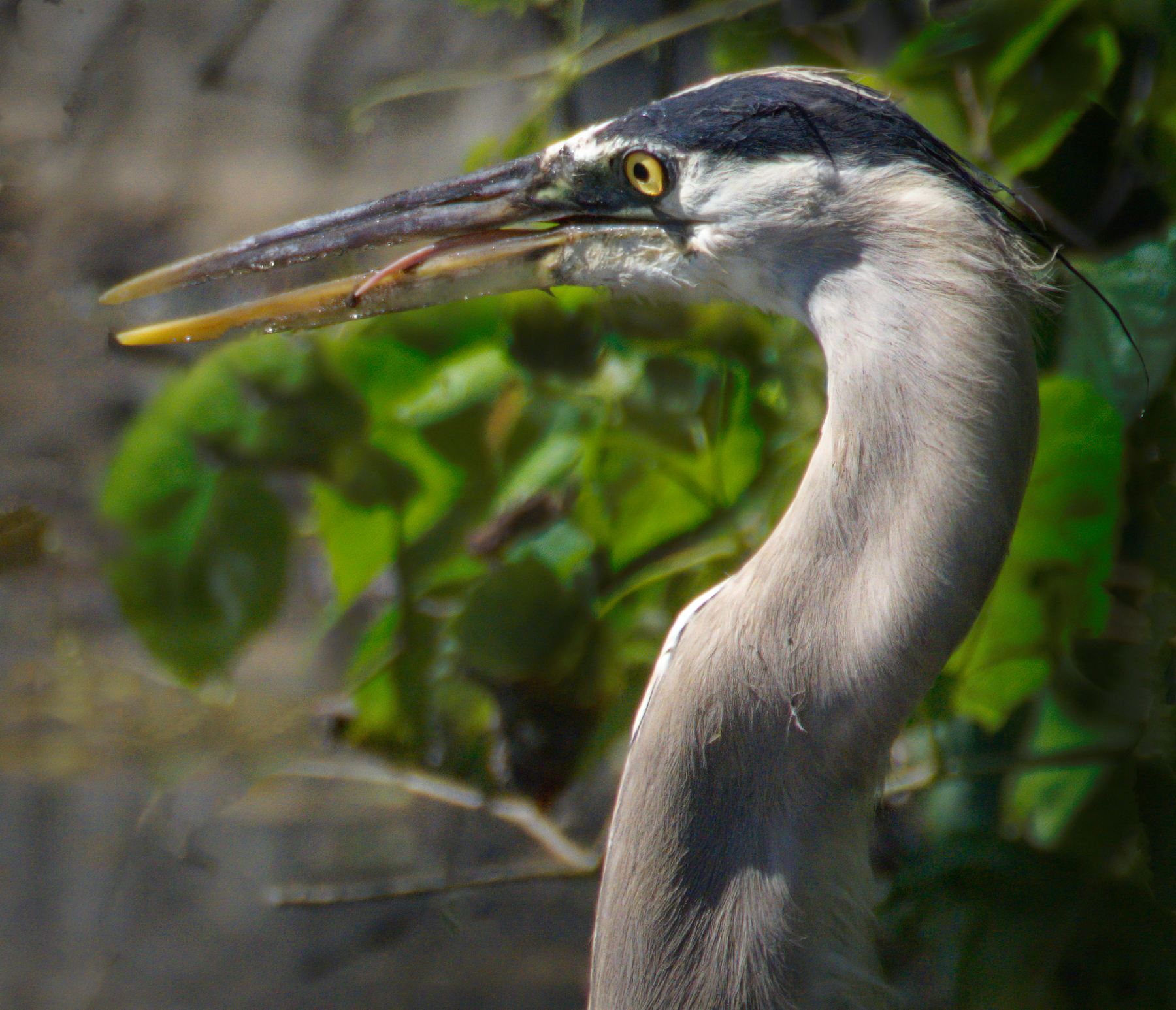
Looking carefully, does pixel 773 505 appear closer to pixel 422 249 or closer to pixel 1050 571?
pixel 1050 571

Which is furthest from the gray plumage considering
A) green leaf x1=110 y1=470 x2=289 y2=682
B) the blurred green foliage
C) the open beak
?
green leaf x1=110 y1=470 x2=289 y2=682

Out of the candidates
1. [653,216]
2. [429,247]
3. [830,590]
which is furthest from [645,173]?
[830,590]

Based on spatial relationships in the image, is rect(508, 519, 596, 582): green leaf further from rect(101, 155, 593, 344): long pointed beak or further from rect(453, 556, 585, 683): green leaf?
rect(101, 155, 593, 344): long pointed beak

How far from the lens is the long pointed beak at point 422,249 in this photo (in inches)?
24.9

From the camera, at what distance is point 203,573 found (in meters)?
0.93

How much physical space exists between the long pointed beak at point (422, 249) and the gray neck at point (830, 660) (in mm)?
208

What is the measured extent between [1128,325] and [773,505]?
326 mm

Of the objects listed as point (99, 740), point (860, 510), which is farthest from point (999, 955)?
point (99, 740)

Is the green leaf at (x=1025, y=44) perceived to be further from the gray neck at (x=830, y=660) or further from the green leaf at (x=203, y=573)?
the green leaf at (x=203, y=573)

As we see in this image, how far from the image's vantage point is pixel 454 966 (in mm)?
1329

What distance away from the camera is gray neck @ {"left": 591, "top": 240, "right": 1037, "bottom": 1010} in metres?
0.48

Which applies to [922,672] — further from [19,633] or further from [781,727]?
[19,633]

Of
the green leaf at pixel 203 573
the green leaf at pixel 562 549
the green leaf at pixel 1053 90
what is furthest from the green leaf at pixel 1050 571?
the green leaf at pixel 203 573

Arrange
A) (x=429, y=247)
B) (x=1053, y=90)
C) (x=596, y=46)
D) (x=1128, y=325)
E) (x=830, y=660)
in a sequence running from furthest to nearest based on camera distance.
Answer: (x=596, y=46) → (x=1053, y=90) → (x=1128, y=325) → (x=429, y=247) → (x=830, y=660)
